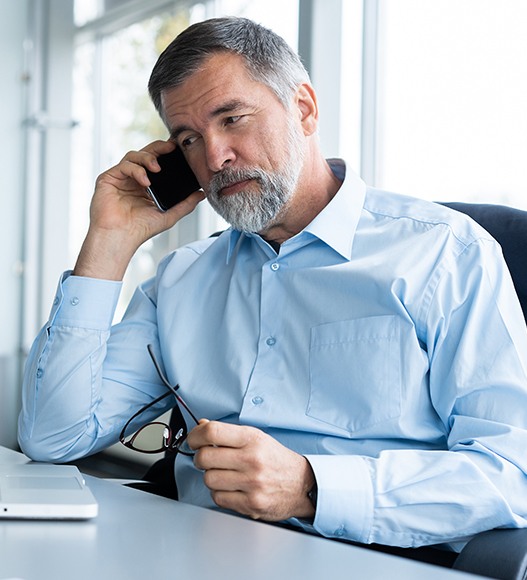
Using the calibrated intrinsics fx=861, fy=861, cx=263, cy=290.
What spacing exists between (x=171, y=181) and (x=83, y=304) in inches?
12.9

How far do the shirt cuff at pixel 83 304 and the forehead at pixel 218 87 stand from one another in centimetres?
35

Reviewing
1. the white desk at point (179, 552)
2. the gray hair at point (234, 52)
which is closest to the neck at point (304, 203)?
the gray hair at point (234, 52)

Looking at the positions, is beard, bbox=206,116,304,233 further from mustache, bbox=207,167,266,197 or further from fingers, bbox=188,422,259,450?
fingers, bbox=188,422,259,450

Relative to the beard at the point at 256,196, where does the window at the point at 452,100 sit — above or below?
above

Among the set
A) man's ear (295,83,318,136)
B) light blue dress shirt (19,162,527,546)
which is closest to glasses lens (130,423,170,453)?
light blue dress shirt (19,162,527,546)

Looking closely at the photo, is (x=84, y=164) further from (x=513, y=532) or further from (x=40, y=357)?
(x=513, y=532)

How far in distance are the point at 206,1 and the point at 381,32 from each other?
1190 millimetres

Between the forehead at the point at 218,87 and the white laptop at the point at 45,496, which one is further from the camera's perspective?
the forehead at the point at 218,87

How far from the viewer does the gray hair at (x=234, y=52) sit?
1.50m

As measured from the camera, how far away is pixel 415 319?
4.38ft

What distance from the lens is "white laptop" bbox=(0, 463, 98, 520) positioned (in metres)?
0.92

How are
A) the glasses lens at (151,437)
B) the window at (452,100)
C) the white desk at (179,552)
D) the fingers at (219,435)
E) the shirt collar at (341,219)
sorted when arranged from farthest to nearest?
the glasses lens at (151,437)
the window at (452,100)
the shirt collar at (341,219)
the fingers at (219,435)
the white desk at (179,552)

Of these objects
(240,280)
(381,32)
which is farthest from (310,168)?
(381,32)

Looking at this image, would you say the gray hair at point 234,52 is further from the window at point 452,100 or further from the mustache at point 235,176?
the window at point 452,100
